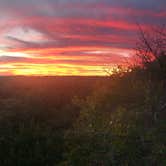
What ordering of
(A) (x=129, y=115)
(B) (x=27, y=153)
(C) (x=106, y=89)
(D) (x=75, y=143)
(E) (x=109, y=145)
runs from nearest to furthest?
(E) (x=109, y=145) → (D) (x=75, y=143) → (A) (x=129, y=115) → (C) (x=106, y=89) → (B) (x=27, y=153)

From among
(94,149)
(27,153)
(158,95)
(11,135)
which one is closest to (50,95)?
(11,135)

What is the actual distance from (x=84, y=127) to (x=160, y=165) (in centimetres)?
191

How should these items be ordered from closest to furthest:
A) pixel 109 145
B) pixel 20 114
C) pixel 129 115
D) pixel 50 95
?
pixel 109 145 < pixel 129 115 < pixel 20 114 < pixel 50 95

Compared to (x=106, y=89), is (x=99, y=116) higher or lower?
lower

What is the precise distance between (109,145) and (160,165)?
1232 millimetres

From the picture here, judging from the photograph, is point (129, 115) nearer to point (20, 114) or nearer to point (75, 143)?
point (75, 143)

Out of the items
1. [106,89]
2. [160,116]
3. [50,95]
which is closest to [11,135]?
[106,89]

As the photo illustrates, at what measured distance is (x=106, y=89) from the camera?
13.0 meters

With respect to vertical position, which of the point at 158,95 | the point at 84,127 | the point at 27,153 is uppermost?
the point at 158,95

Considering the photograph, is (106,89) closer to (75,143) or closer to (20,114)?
(75,143)

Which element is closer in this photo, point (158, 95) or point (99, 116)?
point (99, 116)

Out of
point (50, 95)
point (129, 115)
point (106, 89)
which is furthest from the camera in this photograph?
point (50, 95)

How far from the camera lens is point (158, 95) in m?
11.8

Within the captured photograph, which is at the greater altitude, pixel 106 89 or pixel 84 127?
pixel 106 89
